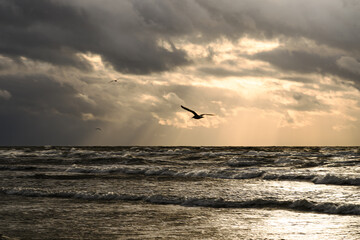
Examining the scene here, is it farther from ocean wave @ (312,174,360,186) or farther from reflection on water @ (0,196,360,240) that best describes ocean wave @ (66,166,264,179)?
reflection on water @ (0,196,360,240)

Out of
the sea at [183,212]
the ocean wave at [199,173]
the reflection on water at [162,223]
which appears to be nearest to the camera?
the reflection on water at [162,223]

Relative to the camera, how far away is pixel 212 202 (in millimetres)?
15641

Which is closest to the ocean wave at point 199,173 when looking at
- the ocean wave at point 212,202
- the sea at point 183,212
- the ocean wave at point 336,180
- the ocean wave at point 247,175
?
the ocean wave at point 247,175

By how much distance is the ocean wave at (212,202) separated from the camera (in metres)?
13.9

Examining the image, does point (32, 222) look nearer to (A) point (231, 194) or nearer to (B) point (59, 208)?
(B) point (59, 208)

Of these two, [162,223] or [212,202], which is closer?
[162,223]

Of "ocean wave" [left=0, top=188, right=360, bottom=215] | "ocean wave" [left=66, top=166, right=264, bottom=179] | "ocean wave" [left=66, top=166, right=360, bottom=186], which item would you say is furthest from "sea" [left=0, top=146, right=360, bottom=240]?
"ocean wave" [left=66, top=166, right=264, bottom=179]

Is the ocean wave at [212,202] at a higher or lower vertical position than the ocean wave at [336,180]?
lower

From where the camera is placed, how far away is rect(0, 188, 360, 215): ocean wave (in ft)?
45.4

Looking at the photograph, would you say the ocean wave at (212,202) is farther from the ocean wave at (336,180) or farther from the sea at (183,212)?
the ocean wave at (336,180)

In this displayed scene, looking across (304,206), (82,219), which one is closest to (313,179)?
(304,206)

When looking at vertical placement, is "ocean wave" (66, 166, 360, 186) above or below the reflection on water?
above

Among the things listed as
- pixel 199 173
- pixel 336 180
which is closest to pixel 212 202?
pixel 336 180

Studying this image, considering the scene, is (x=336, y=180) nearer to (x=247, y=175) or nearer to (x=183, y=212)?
(x=247, y=175)
